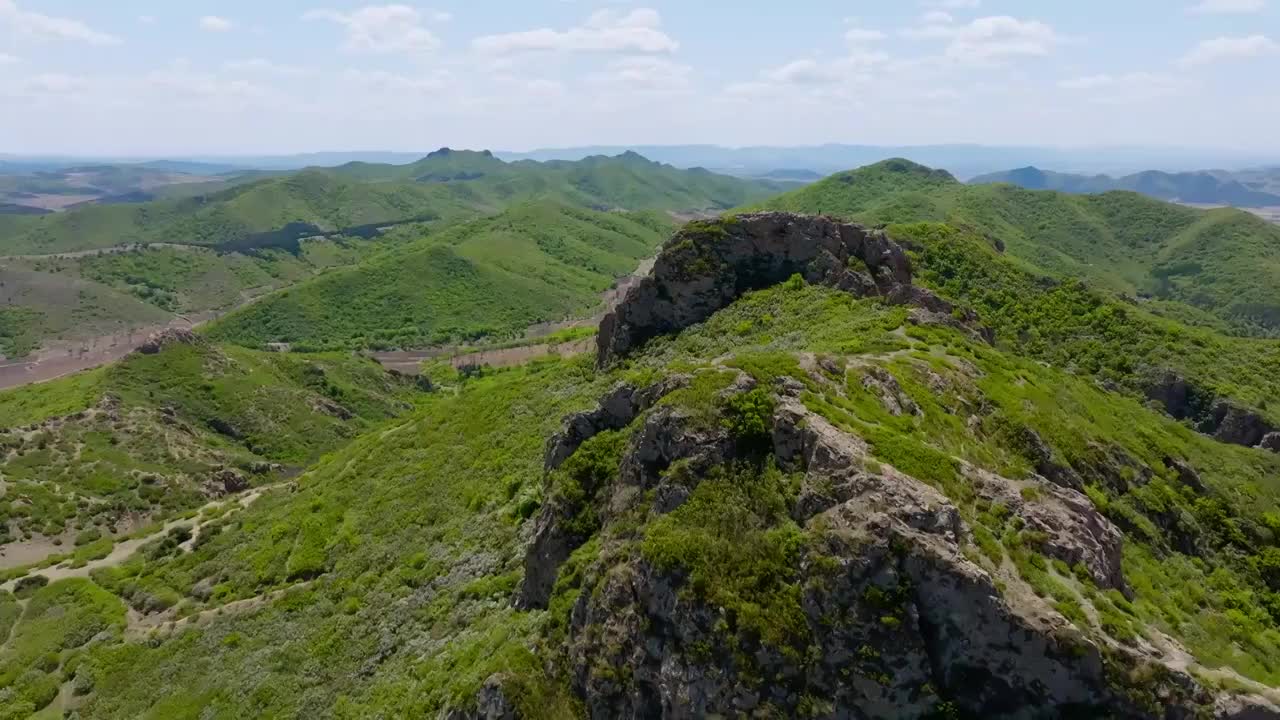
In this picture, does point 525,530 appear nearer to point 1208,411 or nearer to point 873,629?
point 873,629

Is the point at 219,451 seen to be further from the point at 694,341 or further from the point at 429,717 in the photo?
the point at 429,717

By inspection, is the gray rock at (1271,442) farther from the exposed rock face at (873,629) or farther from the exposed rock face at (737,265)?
the exposed rock face at (873,629)

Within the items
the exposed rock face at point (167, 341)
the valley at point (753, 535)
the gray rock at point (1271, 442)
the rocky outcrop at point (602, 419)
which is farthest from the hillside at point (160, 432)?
the gray rock at point (1271, 442)

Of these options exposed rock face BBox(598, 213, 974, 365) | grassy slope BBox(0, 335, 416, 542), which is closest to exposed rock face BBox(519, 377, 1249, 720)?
exposed rock face BBox(598, 213, 974, 365)

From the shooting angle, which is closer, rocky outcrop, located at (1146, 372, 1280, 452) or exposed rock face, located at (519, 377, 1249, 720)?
exposed rock face, located at (519, 377, 1249, 720)

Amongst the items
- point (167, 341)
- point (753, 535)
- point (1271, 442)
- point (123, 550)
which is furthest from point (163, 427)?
point (1271, 442)

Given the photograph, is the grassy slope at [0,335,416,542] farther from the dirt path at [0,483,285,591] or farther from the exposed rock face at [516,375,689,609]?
the exposed rock face at [516,375,689,609]
